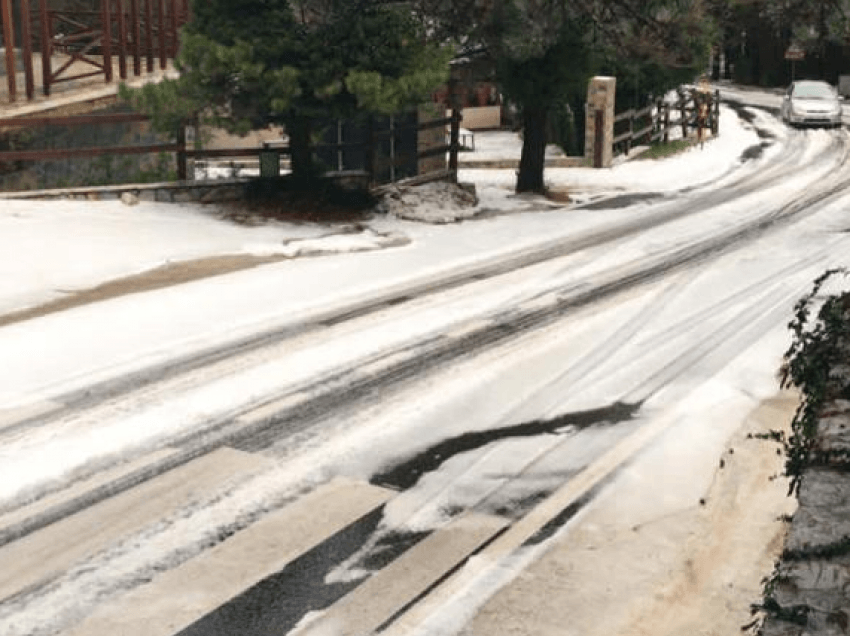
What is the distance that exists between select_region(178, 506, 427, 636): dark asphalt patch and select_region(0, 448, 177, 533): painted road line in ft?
5.34

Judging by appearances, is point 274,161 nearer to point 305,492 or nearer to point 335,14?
point 335,14

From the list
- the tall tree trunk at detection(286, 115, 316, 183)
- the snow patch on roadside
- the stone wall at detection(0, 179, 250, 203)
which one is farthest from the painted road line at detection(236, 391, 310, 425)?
the tall tree trunk at detection(286, 115, 316, 183)

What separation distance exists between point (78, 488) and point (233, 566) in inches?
59.1

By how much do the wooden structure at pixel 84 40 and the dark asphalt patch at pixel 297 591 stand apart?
15383mm

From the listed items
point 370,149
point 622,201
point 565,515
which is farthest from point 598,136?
point 565,515

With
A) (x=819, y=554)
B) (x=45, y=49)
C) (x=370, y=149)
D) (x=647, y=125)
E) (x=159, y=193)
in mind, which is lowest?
(x=819, y=554)

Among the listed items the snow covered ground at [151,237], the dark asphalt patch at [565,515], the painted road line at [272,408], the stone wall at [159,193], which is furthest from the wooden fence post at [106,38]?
the dark asphalt patch at [565,515]

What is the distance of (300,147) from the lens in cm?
1717

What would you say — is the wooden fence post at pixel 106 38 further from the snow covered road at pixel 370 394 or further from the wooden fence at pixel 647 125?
the wooden fence at pixel 647 125

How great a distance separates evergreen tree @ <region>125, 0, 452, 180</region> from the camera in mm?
15422

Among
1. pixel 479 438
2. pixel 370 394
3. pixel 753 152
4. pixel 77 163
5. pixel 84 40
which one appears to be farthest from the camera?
pixel 753 152

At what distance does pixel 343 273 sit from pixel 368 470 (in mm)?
6295

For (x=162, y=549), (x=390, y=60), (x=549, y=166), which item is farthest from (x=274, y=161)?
(x=162, y=549)

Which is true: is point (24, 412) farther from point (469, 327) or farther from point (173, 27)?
point (173, 27)
